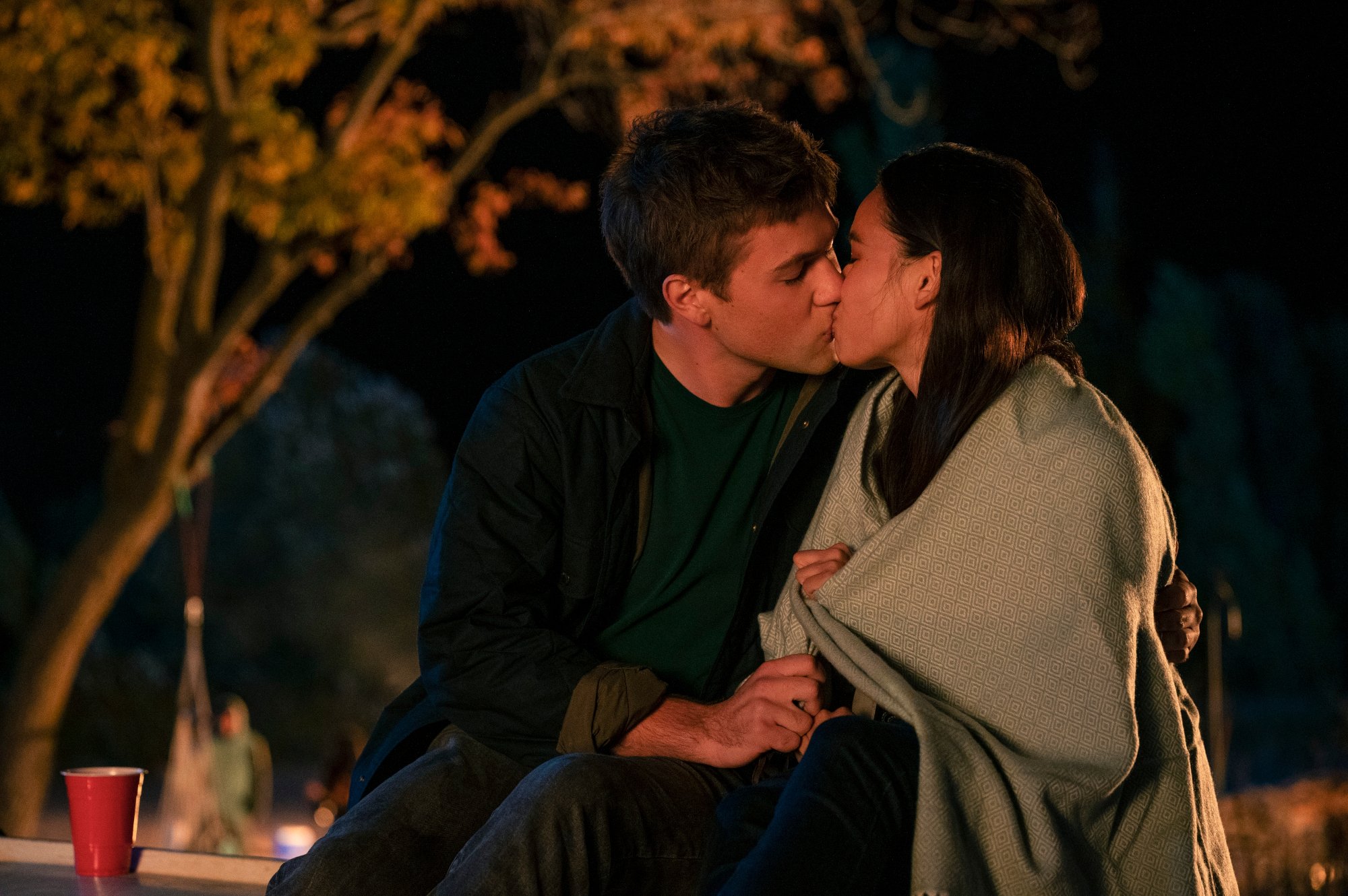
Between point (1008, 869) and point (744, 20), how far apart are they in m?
5.55

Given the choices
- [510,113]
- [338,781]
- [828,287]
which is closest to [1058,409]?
[828,287]

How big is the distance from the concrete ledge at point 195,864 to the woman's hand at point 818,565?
3.54 feet

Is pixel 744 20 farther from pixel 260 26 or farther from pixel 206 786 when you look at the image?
pixel 206 786

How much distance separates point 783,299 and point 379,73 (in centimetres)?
462

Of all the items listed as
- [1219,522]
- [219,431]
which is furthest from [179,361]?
[1219,522]

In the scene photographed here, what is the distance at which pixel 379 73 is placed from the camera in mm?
6379

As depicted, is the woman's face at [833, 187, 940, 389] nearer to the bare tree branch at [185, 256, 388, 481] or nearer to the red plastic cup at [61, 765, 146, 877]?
the red plastic cup at [61, 765, 146, 877]

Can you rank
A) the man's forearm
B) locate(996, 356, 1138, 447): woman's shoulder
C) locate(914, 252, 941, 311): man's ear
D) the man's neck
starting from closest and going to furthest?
1. locate(996, 356, 1138, 447): woman's shoulder
2. locate(914, 252, 941, 311): man's ear
3. the man's forearm
4. the man's neck

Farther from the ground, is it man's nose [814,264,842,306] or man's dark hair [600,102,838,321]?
man's dark hair [600,102,838,321]

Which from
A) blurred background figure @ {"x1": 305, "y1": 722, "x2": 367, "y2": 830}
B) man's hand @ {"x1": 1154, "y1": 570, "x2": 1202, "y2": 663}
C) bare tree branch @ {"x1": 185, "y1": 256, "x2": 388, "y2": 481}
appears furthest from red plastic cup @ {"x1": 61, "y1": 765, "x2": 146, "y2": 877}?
blurred background figure @ {"x1": 305, "y1": 722, "x2": 367, "y2": 830}

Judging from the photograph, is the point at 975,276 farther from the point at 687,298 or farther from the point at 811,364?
the point at 687,298

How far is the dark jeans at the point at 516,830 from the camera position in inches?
70.6

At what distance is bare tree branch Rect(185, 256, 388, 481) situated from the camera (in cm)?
637

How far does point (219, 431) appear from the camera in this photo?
6410 millimetres
